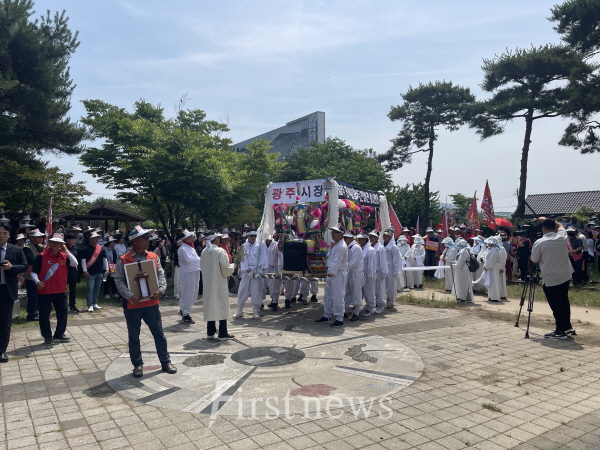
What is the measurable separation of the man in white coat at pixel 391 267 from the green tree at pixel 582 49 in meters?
13.0

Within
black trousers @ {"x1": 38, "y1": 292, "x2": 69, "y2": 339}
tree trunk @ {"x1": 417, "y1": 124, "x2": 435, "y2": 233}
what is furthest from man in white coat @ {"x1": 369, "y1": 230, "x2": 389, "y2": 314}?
tree trunk @ {"x1": 417, "y1": 124, "x2": 435, "y2": 233}

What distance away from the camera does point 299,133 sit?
4750cm

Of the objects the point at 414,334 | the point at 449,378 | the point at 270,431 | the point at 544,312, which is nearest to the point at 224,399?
the point at 270,431

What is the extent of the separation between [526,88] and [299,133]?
27404 mm

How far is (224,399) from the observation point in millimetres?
Answer: 4734

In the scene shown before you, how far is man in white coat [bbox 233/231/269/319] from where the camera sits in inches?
379

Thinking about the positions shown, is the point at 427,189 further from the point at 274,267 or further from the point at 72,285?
the point at 72,285

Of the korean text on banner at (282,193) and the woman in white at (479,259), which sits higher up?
the korean text on banner at (282,193)

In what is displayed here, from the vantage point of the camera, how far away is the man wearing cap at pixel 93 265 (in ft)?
33.3

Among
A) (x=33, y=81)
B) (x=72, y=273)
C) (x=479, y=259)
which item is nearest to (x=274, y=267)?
(x=72, y=273)

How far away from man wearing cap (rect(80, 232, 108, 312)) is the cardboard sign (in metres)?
5.25

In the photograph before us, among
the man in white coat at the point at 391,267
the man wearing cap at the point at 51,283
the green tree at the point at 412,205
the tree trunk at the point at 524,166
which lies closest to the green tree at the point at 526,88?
the tree trunk at the point at 524,166

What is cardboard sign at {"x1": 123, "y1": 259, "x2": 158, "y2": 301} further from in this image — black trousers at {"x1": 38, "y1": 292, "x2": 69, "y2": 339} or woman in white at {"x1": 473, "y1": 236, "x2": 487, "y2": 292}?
woman in white at {"x1": 473, "y1": 236, "x2": 487, "y2": 292}

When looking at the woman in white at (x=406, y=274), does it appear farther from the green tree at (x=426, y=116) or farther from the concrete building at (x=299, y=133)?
the concrete building at (x=299, y=133)
